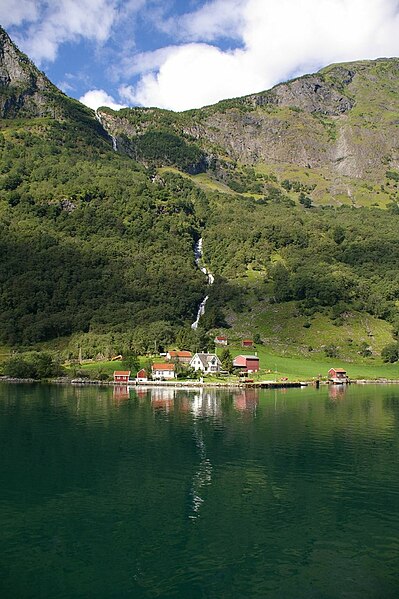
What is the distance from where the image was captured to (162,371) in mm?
162625

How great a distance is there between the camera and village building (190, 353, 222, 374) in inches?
6644

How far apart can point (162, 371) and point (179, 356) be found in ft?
40.0

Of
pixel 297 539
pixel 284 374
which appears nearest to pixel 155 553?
pixel 297 539

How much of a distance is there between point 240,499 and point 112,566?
14.7 meters

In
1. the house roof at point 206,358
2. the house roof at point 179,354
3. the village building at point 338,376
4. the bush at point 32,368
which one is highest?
the house roof at point 179,354

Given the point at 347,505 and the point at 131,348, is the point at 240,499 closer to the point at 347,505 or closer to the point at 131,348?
the point at 347,505

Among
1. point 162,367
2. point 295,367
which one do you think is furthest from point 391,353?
point 162,367

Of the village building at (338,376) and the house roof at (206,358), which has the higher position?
the house roof at (206,358)

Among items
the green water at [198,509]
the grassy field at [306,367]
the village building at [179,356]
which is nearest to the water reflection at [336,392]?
the grassy field at [306,367]

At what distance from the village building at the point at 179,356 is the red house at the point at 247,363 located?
50.9 ft

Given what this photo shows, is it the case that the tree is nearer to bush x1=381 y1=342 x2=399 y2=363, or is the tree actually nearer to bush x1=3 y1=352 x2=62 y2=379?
bush x1=3 y1=352 x2=62 y2=379

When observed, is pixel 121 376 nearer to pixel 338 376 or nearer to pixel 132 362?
pixel 132 362

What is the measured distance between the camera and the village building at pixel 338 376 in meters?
165

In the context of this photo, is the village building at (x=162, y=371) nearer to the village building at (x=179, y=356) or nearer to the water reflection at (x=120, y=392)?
the village building at (x=179, y=356)
